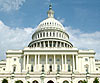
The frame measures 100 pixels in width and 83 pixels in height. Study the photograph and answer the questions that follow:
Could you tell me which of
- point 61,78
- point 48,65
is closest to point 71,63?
point 48,65

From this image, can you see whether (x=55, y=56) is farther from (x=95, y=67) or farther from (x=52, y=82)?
(x=52, y=82)

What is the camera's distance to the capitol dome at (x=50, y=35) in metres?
112

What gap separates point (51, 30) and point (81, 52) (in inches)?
1080

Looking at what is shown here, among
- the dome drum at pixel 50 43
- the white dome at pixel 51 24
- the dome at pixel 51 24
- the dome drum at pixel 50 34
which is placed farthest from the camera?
the white dome at pixel 51 24

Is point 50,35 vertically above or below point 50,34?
below

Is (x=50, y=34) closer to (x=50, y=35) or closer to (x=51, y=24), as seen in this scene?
(x=50, y=35)

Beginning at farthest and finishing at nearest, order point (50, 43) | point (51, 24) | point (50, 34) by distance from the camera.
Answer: point (51, 24)
point (50, 34)
point (50, 43)

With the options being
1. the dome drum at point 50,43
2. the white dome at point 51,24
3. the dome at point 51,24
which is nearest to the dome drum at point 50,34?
the dome at point 51,24

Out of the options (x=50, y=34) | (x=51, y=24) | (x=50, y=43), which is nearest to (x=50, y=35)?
(x=50, y=34)

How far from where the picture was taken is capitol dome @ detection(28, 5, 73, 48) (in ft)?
367

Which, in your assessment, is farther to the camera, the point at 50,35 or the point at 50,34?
the point at 50,34

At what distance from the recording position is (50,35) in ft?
383

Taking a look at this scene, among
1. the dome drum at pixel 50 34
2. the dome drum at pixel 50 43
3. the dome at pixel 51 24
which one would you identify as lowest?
the dome drum at pixel 50 43

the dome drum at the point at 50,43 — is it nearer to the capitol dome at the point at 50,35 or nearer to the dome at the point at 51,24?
the capitol dome at the point at 50,35
